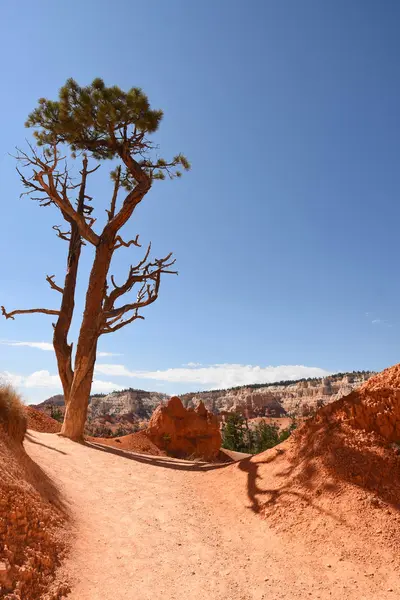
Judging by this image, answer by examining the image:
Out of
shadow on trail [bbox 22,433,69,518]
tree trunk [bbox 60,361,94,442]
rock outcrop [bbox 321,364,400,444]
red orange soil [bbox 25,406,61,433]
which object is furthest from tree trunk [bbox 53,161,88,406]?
rock outcrop [bbox 321,364,400,444]

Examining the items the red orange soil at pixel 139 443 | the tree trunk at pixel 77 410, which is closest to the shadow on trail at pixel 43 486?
the tree trunk at pixel 77 410

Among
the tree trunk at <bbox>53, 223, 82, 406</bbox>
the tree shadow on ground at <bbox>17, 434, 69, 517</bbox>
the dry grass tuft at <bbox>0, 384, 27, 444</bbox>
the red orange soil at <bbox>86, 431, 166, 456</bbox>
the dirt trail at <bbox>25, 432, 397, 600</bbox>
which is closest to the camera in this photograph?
the dirt trail at <bbox>25, 432, 397, 600</bbox>

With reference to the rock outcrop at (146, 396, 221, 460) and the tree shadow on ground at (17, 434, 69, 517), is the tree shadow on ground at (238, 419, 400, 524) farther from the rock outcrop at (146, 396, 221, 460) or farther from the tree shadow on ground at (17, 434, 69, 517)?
the rock outcrop at (146, 396, 221, 460)

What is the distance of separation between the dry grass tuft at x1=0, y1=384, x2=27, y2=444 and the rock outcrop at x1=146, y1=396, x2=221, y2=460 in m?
14.1

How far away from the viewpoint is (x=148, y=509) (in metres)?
5.93

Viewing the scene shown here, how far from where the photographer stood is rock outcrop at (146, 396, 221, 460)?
1911 centimetres

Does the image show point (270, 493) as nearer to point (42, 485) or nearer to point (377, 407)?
point (377, 407)

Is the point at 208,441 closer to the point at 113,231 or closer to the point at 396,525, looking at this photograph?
the point at 113,231

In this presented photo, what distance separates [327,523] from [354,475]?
85 centimetres

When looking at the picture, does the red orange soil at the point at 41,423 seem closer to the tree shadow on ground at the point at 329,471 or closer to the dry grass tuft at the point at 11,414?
the dry grass tuft at the point at 11,414

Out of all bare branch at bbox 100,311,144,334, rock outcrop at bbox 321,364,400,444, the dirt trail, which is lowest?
the dirt trail

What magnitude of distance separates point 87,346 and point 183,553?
851 cm

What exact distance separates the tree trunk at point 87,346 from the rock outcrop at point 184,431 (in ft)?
26.1

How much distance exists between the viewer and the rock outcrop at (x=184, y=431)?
19.1 meters
